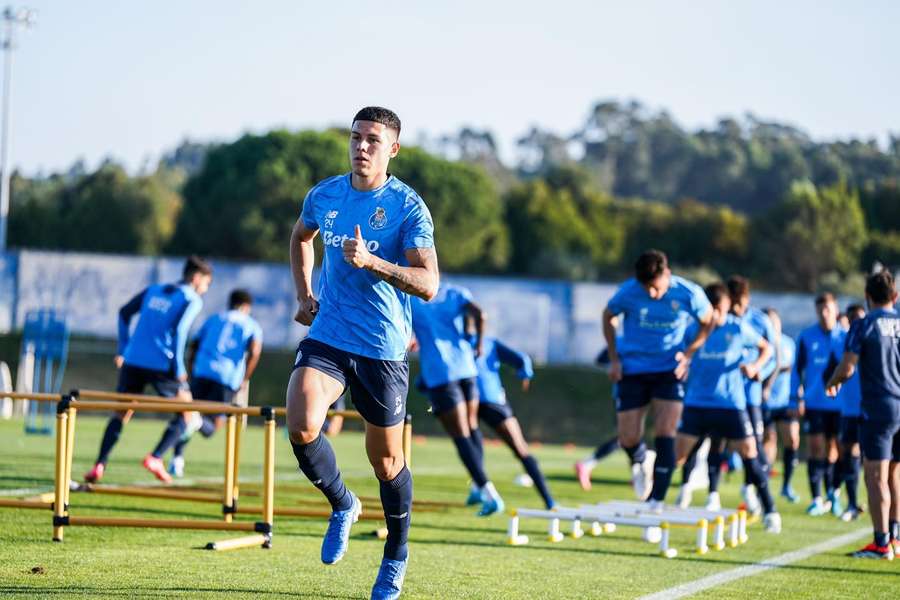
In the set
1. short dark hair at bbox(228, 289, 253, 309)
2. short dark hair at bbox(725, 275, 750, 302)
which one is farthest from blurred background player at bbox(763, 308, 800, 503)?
short dark hair at bbox(228, 289, 253, 309)

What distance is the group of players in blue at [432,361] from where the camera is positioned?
7.22 metres

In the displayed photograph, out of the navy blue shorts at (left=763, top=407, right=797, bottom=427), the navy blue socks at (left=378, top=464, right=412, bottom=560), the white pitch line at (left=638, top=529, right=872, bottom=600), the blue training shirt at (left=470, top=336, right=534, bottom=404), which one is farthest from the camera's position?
the navy blue shorts at (left=763, top=407, right=797, bottom=427)

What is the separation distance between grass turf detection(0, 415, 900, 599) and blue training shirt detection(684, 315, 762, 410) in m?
1.23

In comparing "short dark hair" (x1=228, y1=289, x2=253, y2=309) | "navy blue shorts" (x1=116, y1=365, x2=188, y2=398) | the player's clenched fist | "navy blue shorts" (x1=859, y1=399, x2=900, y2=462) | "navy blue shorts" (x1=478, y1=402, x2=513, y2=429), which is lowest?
"navy blue shorts" (x1=478, y1=402, x2=513, y2=429)

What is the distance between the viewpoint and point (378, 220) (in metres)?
7.23

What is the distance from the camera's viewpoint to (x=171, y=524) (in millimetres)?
9547

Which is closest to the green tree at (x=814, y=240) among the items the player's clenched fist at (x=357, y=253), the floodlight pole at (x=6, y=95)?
the floodlight pole at (x=6, y=95)

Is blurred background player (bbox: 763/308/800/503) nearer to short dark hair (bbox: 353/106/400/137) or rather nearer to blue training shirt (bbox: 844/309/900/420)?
blue training shirt (bbox: 844/309/900/420)

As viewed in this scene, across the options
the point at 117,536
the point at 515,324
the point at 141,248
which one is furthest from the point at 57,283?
the point at 141,248

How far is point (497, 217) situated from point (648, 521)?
7278 cm

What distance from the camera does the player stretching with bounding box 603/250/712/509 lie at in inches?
463

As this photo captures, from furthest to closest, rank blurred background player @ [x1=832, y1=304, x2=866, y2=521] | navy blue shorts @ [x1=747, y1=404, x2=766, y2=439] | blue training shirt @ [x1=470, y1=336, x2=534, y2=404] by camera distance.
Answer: blurred background player @ [x1=832, y1=304, x2=866, y2=521], blue training shirt @ [x1=470, y1=336, x2=534, y2=404], navy blue shorts @ [x1=747, y1=404, x2=766, y2=439]

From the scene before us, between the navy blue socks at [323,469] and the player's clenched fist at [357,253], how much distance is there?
1128mm

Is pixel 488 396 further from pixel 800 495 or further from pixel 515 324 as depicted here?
pixel 515 324
